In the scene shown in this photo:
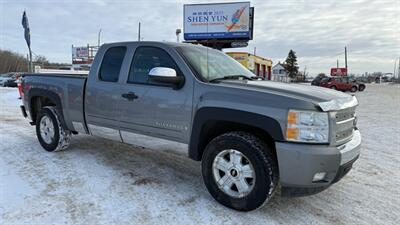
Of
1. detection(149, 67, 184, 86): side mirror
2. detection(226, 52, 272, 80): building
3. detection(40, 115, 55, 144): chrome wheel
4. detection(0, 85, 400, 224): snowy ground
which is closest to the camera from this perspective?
detection(0, 85, 400, 224): snowy ground

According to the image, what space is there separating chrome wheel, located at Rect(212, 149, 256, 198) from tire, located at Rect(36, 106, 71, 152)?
313 cm

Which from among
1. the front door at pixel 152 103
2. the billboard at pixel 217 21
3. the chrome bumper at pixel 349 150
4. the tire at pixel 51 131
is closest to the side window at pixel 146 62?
the front door at pixel 152 103

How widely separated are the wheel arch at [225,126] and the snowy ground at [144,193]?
0.30 metres

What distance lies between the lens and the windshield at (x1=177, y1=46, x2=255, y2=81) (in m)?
4.01

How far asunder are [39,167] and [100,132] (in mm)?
1011

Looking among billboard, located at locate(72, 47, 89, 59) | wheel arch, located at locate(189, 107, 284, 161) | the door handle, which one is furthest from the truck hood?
billboard, located at locate(72, 47, 89, 59)

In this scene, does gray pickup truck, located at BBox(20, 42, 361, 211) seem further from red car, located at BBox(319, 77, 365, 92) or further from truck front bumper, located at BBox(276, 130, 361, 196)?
red car, located at BBox(319, 77, 365, 92)

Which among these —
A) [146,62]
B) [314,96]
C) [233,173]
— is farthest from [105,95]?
[314,96]

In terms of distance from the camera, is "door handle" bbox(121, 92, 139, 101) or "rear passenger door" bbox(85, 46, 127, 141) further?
"rear passenger door" bbox(85, 46, 127, 141)

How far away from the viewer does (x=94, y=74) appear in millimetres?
4914

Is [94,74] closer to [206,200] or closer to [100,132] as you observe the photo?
[100,132]

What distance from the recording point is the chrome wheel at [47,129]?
5617 millimetres

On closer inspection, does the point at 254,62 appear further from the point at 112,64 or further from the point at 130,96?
the point at 130,96

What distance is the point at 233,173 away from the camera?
11.5ft
